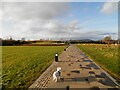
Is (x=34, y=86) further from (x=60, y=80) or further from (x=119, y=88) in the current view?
(x=119, y=88)

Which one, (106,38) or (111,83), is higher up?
(106,38)

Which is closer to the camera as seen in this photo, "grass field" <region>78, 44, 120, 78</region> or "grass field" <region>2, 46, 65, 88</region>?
"grass field" <region>2, 46, 65, 88</region>

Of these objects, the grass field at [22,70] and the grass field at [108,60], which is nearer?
the grass field at [22,70]

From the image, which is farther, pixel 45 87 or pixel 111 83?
pixel 111 83

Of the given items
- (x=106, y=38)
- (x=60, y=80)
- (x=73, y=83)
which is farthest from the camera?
(x=106, y=38)

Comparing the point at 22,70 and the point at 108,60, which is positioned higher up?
the point at 108,60

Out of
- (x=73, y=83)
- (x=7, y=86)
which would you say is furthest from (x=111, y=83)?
Answer: (x=7, y=86)

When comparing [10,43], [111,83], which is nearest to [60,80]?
[111,83]

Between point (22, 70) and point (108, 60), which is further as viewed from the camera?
point (108, 60)

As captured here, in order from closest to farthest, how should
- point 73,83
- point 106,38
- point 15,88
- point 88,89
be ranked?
1. point 88,89
2. point 15,88
3. point 73,83
4. point 106,38

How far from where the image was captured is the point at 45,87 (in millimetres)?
3541

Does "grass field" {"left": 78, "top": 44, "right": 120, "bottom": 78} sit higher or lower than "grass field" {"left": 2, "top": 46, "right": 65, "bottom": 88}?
higher

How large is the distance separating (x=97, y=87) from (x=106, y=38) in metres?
78.3

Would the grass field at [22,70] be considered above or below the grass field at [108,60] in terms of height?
below
